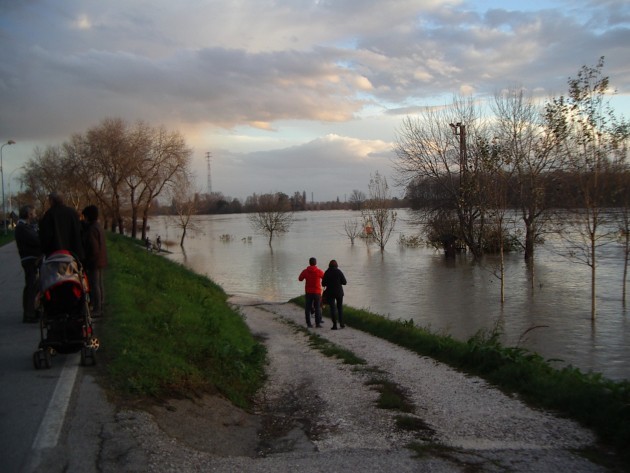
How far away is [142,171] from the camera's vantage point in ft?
176

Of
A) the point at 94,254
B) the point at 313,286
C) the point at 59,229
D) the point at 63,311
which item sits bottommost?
the point at 313,286

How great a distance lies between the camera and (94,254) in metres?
8.46

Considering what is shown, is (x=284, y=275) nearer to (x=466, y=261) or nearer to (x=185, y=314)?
(x=466, y=261)

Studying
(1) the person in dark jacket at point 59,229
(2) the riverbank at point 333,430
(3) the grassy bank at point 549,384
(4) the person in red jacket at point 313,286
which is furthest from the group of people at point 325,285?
(1) the person in dark jacket at point 59,229

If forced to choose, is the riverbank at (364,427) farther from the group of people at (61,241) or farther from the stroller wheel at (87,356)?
the group of people at (61,241)

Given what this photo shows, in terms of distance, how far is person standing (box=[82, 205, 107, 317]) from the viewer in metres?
8.43

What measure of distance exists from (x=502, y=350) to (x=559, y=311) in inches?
506

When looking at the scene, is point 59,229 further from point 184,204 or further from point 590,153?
point 184,204

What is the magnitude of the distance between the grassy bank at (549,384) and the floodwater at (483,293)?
213 cm

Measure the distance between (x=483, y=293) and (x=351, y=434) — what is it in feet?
69.3

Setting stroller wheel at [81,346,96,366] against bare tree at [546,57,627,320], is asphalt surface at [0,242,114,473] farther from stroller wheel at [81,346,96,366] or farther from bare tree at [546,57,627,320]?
bare tree at [546,57,627,320]

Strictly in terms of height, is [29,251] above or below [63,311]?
above

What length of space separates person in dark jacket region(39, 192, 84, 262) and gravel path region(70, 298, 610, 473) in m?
2.73

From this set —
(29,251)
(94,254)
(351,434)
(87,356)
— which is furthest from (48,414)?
(29,251)
